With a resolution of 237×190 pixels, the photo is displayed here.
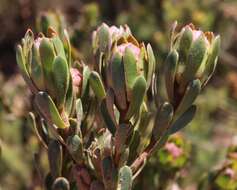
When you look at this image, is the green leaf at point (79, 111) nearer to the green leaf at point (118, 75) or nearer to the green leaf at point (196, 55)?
the green leaf at point (118, 75)

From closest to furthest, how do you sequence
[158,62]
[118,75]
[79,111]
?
[118,75] → [79,111] → [158,62]

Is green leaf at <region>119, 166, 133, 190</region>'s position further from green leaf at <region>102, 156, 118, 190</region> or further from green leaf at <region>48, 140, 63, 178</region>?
green leaf at <region>48, 140, 63, 178</region>

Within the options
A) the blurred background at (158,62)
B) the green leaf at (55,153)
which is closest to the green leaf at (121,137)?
the green leaf at (55,153)

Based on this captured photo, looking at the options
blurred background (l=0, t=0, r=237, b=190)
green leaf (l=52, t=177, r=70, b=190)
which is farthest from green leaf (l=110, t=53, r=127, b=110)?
blurred background (l=0, t=0, r=237, b=190)

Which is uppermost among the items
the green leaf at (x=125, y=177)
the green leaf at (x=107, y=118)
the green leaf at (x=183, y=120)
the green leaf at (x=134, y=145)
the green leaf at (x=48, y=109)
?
the green leaf at (x=48, y=109)

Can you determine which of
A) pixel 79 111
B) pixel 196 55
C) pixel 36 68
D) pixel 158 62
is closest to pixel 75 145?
pixel 79 111

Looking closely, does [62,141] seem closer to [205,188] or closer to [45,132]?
[45,132]

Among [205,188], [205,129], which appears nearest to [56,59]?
[205,188]

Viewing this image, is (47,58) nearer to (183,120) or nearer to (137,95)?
(137,95)
